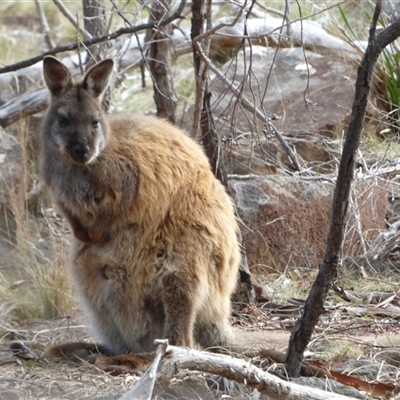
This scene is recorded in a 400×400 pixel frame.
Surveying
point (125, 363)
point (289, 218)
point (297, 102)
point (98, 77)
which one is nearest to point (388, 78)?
point (297, 102)

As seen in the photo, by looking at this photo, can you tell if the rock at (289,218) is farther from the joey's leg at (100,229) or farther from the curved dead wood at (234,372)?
the curved dead wood at (234,372)

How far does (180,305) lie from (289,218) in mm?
2511

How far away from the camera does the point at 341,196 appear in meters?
4.05

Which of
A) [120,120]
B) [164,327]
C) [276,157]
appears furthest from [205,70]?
[276,157]

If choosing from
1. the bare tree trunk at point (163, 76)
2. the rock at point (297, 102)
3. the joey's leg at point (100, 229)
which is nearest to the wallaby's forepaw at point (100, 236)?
the joey's leg at point (100, 229)

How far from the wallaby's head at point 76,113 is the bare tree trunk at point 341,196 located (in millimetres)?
1619

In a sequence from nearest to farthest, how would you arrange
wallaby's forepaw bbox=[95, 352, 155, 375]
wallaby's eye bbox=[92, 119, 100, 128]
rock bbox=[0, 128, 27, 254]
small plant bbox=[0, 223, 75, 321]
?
wallaby's forepaw bbox=[95, 352, 155, 375] < wallaby's eye bbox=[92, 119, 100, 128] < small plant bbox=[0, 223, 75, 321] < rock bbox=[0, 128, 27, 254]

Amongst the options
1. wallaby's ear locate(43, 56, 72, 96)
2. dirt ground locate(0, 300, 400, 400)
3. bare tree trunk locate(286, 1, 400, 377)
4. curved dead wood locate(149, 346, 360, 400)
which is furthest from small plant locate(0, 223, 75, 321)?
curved dead wood locate(149, 346, 360, 400)

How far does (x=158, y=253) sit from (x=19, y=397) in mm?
1257

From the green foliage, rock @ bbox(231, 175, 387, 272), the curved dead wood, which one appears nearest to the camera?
the curved dead wood

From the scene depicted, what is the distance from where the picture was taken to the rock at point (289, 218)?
7281 millimetres

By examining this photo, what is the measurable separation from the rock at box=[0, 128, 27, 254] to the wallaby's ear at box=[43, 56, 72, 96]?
2.47 meters

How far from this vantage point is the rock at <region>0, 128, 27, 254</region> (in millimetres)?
7883

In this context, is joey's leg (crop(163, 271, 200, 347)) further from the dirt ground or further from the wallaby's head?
the wallaby's head
